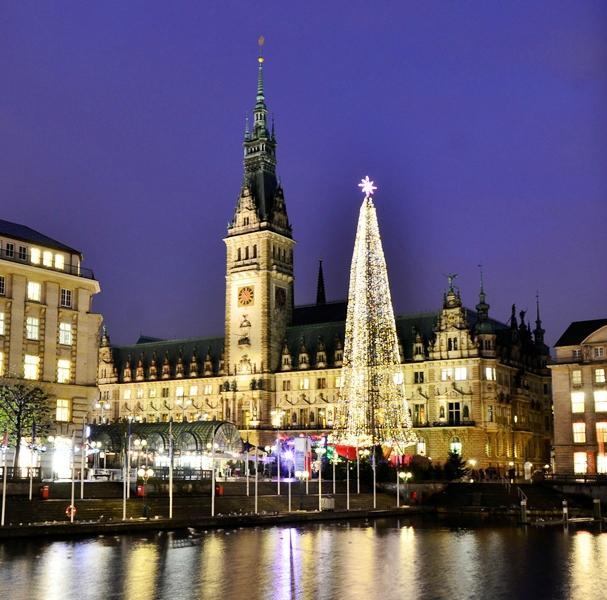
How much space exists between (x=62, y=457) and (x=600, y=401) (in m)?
61.6

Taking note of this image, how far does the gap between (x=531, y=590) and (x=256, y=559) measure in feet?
44.1

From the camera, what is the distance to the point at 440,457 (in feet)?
421

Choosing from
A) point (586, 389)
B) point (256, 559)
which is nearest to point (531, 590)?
point (256, 559)

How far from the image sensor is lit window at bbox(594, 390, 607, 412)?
107 meters

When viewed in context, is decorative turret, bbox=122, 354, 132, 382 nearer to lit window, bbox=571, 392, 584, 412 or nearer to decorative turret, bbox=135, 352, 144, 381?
decorative turret, bbox=135, 352, 144, 381

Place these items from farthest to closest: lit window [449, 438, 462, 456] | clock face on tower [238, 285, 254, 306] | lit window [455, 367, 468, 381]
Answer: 1. clock face on tower [238, 285, 254, 306]
2. lit window [455, 367, 468, 381]
3. lit window [449, 438, 462, 456]

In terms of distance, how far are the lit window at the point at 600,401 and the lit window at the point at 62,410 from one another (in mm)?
60285

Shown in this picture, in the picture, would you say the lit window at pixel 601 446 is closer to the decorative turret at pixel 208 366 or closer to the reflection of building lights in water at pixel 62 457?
the reflection of building lights in water at pixel 62 457

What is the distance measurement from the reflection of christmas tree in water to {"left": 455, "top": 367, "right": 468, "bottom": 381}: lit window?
43.0 meters

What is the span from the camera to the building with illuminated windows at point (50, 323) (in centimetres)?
7994

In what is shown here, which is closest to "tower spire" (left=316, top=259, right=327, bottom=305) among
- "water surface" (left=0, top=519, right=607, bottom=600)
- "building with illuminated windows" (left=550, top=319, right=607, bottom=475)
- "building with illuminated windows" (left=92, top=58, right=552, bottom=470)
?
"building with illuminated windows" (left=92, top=58, right=552, bottom=470)

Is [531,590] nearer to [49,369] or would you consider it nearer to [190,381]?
[49,369]

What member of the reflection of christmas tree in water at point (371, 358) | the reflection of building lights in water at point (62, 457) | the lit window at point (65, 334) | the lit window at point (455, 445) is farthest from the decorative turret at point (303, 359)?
the reflection of building lights in water at point (62, 457)

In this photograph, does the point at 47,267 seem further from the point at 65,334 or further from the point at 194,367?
the point at 194,367
